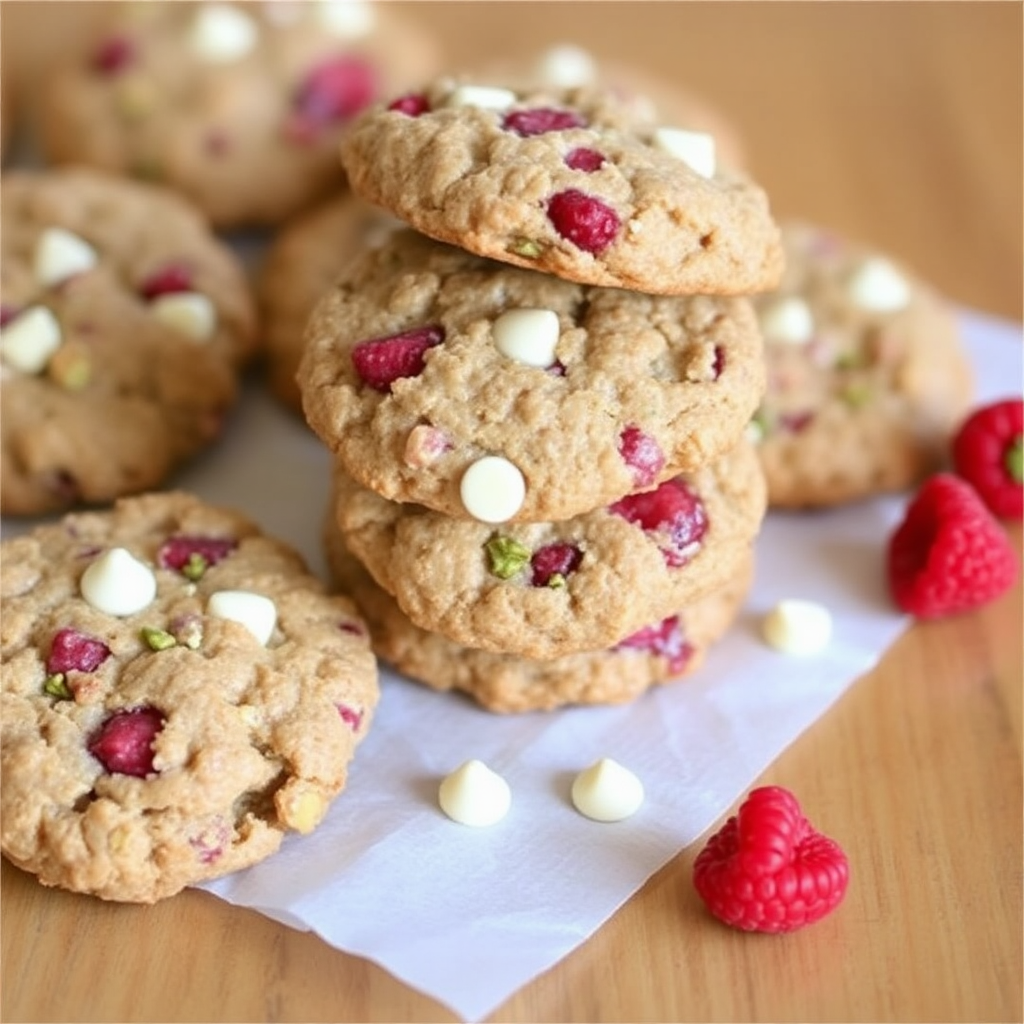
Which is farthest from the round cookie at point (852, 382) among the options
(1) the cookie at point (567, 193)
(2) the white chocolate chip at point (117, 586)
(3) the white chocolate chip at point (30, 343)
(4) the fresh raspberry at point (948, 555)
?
(3) the white chocolate chip at point (30, 343)

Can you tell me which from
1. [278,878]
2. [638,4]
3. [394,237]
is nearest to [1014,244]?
[638,4]

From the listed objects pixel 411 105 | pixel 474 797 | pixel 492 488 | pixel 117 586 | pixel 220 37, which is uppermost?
pixel 411 105

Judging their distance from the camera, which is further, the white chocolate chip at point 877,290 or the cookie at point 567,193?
the white chocolate chip at point 877,290

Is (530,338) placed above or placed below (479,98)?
below

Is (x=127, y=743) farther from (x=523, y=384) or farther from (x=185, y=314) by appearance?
(x=185, y=314)

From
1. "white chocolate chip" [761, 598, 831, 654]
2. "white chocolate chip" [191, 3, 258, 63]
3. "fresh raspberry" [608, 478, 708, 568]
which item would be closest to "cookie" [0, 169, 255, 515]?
"white chocolate chip" [191, 3, 258, 63]

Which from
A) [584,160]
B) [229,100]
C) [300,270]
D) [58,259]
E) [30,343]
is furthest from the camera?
[229,100]

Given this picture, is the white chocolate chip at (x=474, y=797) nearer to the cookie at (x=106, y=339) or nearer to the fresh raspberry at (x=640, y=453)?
the fresh raspberry at (x=640, y=453)

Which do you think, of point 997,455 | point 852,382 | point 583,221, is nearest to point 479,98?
point 583,221

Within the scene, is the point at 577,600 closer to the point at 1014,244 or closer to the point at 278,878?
the point at 278,878
